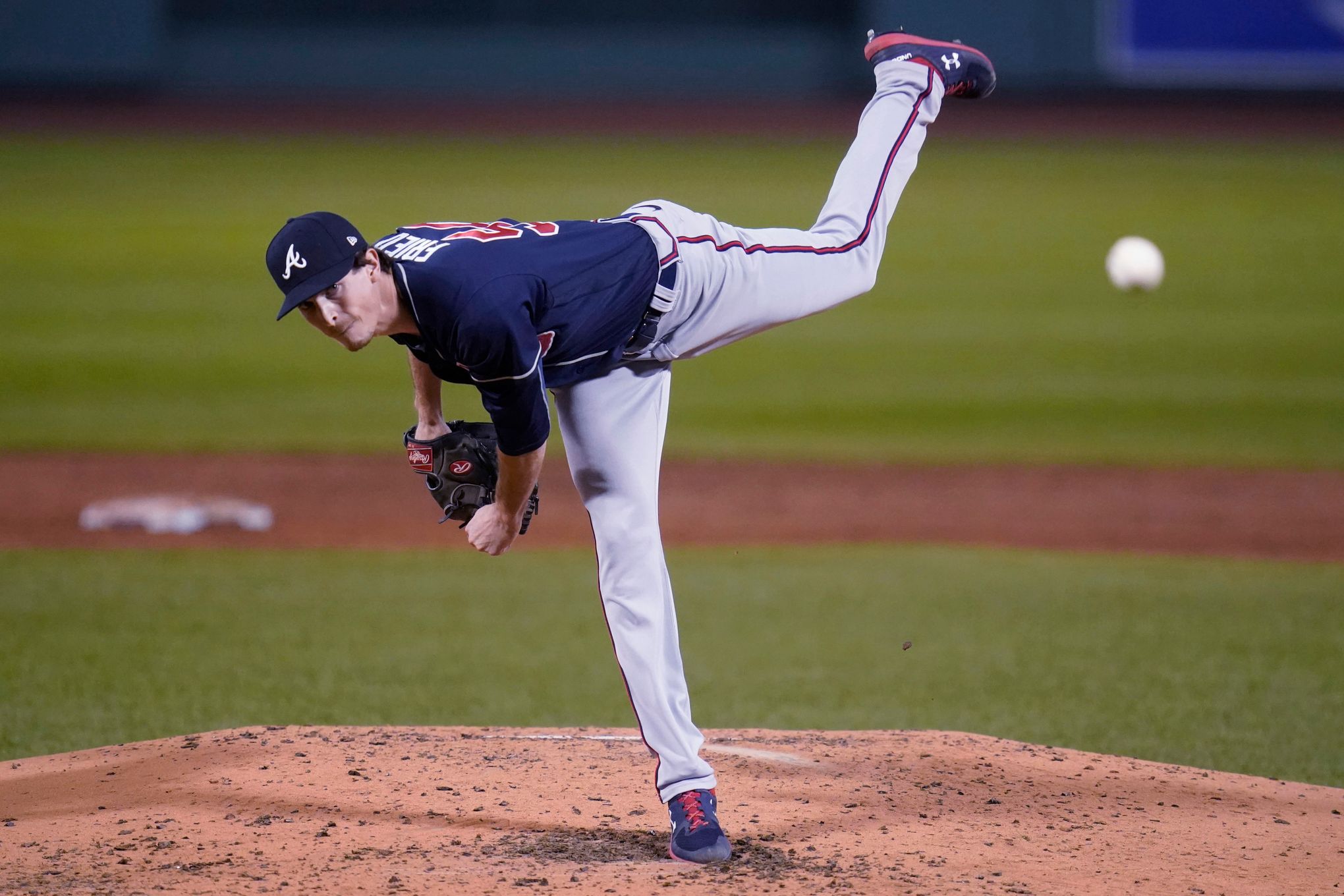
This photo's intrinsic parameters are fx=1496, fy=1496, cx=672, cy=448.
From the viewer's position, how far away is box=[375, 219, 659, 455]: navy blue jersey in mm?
2914

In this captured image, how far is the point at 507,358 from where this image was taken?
2.90 m

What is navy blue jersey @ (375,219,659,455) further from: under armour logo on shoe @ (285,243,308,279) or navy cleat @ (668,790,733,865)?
navy cleat @ (668,790,733,865)

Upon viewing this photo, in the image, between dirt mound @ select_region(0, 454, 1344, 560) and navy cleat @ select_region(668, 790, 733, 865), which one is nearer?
navy cleat @ select_region(668, 790, 733, 865)

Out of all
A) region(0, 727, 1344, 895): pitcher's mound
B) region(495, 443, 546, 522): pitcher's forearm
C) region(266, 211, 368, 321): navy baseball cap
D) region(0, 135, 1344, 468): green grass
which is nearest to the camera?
region(266, 211, 368, 321): navy baseball cap

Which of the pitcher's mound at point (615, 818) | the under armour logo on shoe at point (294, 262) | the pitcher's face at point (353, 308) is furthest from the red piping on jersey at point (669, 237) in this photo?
the pitcher's mound at point (615, 818)

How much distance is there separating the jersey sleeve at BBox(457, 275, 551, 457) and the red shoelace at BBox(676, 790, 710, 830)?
0.87m

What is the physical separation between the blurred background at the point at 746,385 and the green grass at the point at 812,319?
65mm

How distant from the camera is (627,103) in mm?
23875

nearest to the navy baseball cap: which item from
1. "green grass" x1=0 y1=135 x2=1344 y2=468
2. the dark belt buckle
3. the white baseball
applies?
the dark belt buckle

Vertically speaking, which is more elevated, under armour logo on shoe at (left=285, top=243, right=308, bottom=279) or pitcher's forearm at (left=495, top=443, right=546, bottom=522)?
under armour logo on shoe at (left=285, top=243, right=308, bottom=279)

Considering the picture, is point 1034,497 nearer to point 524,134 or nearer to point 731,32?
point 524,134

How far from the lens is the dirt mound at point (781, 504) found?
7.40 m

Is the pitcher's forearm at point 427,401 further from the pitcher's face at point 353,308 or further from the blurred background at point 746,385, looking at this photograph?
the blurred background at point 746,385

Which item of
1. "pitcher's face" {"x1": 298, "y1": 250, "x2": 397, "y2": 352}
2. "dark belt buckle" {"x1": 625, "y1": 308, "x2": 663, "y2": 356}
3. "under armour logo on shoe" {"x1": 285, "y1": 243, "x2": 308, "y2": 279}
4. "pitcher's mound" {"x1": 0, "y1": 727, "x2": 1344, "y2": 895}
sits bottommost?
"pitcher's mound" {"x1": 0, "y1": 727, "x2": 1344, "y2": 895}
